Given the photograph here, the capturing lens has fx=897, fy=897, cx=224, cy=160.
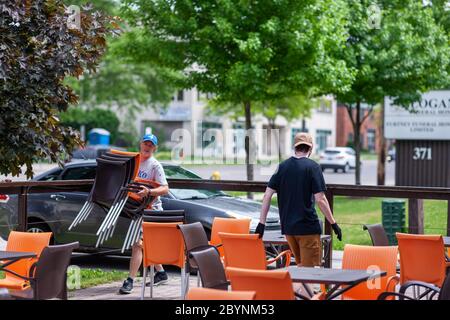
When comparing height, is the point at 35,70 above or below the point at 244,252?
above

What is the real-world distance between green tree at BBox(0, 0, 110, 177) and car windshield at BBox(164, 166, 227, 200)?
111 inches

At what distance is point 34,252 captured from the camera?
343 inches

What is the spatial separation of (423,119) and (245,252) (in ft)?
58.1

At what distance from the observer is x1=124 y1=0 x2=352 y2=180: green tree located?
67.6 feet

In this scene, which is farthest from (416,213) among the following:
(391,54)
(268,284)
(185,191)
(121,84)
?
(121,84)

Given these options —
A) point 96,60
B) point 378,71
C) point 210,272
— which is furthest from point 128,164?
point 378,71

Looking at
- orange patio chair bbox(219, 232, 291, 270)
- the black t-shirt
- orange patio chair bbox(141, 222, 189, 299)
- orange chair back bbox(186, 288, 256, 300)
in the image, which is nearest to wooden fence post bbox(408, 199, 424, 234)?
orange patio chair bbox(141, 222, 189, 299)

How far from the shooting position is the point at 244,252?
8.29m

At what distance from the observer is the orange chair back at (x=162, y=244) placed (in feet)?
32.2

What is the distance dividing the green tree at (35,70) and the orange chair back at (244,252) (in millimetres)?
3016

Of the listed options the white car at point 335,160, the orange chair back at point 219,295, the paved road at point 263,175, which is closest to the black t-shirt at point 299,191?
the orange chair back at point 219,295

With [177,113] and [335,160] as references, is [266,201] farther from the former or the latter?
[177,113]
